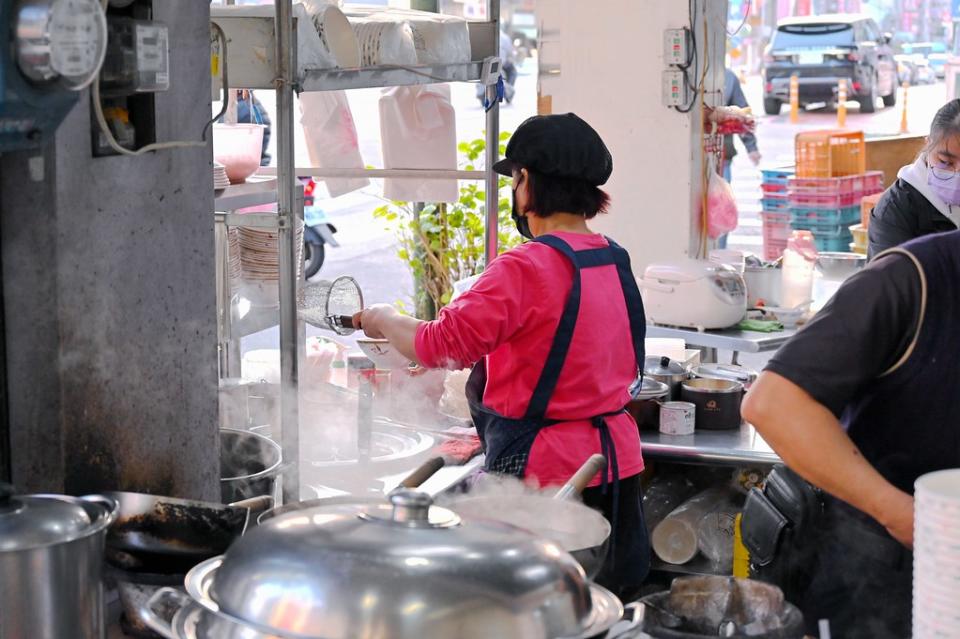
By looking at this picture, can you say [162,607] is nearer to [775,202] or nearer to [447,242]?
[447,242]

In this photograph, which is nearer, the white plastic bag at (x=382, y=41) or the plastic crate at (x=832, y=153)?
the white plastic bag at (x=382, y=41)

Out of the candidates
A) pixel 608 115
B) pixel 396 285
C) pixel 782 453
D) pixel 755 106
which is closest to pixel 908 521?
pixel 782 453

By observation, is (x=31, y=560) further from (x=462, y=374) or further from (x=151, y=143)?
(x=462, y=374)

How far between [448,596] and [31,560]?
0.61m

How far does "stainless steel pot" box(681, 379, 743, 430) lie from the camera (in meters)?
3.93

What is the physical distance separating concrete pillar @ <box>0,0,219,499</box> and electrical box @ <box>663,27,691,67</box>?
335cm

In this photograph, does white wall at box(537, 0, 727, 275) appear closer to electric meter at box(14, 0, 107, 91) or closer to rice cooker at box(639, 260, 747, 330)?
rice cooker at box(639, 260, 747, 330)

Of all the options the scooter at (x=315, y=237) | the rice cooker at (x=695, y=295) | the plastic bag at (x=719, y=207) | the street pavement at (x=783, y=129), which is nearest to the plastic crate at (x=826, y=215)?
the street pavement at (x=783, y=129)

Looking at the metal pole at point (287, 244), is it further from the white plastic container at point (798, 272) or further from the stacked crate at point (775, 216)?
the stacked crate at point (775, 216)

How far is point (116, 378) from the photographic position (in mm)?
2197

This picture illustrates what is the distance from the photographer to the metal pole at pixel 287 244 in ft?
8.53

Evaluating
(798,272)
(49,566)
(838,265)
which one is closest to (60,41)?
→ (49,566)

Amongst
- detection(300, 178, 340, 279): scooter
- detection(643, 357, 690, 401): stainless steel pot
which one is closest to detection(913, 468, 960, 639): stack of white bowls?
detection(643, 357, 690, 401): stainless steel pot

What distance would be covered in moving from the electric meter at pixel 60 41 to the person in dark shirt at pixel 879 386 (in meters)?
1.17
